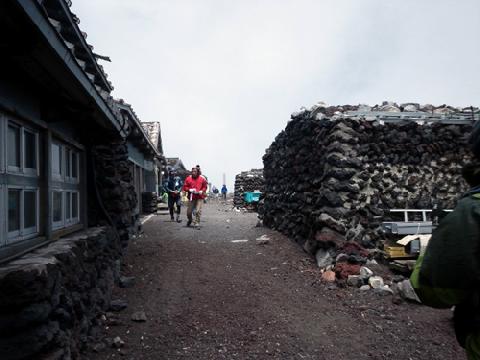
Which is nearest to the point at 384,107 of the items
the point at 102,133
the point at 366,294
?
the point at 366,294

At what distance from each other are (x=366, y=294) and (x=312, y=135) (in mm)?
3778

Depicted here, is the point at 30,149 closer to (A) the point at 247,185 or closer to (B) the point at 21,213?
(B) the point at 21,213

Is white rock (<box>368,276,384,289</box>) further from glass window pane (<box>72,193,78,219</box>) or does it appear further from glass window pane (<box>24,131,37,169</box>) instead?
glass window pane (<box>24,131,37,169</box>)

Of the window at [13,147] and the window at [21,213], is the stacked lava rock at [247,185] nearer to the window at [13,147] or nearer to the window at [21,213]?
the window at [21,213]

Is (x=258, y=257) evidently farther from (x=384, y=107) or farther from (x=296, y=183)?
(x=384, y=107)

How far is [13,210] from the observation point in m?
3.07

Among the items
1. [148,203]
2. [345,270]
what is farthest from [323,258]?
[148,203]

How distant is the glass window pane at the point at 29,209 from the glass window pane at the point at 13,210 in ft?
0.41

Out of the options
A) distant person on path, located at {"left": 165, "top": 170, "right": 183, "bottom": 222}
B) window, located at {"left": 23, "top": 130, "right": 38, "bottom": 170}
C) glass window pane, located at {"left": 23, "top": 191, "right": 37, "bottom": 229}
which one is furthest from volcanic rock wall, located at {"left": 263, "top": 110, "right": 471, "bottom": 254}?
distant person on path, located at {"left": 165, "top": 170, "right": 183, "bottom": 222}

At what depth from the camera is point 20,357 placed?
222 cm

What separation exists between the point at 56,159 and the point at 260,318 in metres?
3.29

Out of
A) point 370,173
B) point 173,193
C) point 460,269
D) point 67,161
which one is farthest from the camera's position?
point 173,193

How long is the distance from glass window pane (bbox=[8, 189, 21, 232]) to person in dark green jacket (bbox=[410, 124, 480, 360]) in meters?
3.25

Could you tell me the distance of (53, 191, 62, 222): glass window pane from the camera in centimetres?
411
